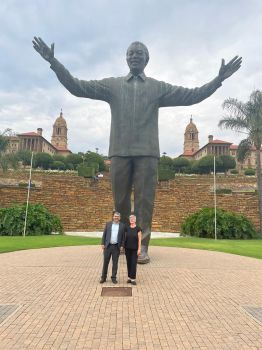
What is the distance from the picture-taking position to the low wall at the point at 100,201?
21656mm

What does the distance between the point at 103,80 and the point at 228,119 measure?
13758 millimetres

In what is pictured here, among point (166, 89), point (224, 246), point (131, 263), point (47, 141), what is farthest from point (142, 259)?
point (47, 141)

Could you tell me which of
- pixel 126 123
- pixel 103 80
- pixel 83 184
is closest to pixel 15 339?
pixel 126 123

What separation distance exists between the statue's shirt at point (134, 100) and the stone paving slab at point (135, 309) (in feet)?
8.17

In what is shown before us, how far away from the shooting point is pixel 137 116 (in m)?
7.45

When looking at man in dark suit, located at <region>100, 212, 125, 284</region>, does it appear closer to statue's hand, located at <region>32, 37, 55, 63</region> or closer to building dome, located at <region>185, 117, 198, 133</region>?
statue's hand, located at <region>32, 37, 55, 63</region>

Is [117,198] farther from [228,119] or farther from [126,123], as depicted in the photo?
[228,119]

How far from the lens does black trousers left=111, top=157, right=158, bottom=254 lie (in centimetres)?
738

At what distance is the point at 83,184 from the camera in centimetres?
2567

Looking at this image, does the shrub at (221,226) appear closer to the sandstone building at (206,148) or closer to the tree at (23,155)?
the tree at (23,155)

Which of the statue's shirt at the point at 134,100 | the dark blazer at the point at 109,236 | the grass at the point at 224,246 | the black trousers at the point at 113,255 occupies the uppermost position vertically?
the statue's shirt at the point at 134,100

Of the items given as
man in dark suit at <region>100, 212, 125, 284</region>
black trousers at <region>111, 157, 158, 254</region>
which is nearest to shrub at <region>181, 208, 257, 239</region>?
black trousers at <region>111, 157, 158, 254</region>

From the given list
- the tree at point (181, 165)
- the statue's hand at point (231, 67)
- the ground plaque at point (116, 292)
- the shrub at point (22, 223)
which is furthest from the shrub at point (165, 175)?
the tree at point (181, 165)

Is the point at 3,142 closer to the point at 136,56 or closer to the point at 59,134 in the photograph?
the point at 136,56
